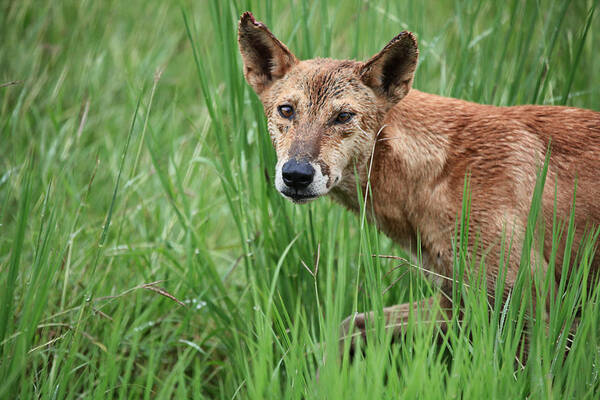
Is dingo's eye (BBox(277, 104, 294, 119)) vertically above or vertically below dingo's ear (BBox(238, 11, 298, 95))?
below

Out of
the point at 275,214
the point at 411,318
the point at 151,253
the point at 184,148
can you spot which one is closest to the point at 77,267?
the point at 151,253

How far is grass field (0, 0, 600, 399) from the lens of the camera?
8.45ft

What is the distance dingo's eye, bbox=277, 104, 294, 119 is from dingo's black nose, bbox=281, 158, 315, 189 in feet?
1.30

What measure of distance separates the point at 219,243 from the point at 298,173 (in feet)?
7.95

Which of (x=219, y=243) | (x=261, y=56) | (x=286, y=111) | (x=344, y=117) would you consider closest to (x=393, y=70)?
(x=344, y=117)

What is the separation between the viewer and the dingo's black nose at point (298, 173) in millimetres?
3098

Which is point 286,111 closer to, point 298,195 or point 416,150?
point 298,195

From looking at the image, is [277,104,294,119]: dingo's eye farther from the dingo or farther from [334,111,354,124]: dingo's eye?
[334,111,354,124]: dingo's eye

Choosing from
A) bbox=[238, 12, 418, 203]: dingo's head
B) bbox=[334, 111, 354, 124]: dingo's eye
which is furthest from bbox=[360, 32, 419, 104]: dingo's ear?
bbox=[334, 111, 354, 124]: dingo's eye

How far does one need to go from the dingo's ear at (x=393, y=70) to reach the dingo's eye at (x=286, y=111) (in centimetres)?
44

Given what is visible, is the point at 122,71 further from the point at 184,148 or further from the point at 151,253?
the point at 151,253

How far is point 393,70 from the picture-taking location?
3.39 metres

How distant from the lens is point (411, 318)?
2518 millimetres

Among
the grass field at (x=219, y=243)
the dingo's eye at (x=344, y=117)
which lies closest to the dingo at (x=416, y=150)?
the dingo's eye at (x=344, y=117)
